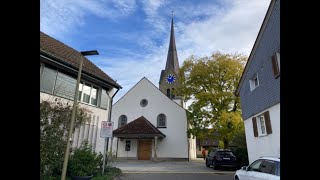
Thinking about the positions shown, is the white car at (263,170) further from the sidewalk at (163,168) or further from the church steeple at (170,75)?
the church steeple at (170,75)

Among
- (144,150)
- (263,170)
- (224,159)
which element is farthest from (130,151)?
(263,170)

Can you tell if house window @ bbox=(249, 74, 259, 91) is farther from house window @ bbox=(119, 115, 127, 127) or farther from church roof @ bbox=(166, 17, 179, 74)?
church roof @ bbox=(166, 17, 179, 74)

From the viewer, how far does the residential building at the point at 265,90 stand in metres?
13.0

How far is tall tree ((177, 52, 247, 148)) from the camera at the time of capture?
28.0m

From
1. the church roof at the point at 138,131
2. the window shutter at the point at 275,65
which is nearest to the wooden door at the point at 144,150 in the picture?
the church roof at the point at 138,131

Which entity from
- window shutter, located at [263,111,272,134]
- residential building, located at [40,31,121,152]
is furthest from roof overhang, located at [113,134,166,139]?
window shutter, located at [263,111,272,134]

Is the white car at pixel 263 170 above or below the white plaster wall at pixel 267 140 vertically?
below

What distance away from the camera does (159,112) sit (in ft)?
121

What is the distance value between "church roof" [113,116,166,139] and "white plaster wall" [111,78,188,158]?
1587 mm

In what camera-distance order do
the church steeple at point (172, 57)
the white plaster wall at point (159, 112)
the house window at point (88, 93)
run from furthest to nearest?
1. the church steeple at point (172, 57)
2. the white plaster wall at point (159, 112)
3. the house window at point (88, 93)

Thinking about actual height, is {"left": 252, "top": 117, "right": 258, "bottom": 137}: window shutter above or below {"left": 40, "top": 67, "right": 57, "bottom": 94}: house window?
below
